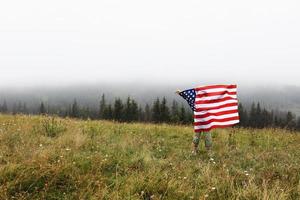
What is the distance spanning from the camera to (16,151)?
325 inches

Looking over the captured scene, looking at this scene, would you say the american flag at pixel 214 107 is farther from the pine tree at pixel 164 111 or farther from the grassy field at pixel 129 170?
the pine tree at pixel 164 111

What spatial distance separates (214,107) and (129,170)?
13.5ft

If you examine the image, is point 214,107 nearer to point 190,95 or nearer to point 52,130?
point 190,95

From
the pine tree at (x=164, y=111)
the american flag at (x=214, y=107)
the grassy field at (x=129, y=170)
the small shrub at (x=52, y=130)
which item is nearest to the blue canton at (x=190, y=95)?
the american flag at (x=214, y=107)

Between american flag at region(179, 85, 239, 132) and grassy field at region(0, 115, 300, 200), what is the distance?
2.43 ft

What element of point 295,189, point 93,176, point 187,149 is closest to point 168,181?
point 93,176

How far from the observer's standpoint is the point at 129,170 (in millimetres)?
7762

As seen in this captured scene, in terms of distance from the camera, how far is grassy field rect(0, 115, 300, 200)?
673 cm

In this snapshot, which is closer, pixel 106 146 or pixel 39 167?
pixel 39 167

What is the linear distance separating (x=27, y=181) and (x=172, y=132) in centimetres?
804

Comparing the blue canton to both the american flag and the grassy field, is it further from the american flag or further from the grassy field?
the grassy field

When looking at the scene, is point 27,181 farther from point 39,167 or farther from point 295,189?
point 295,189

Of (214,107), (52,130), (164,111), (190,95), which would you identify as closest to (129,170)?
(214,107)

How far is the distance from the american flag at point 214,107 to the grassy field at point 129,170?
742mm
